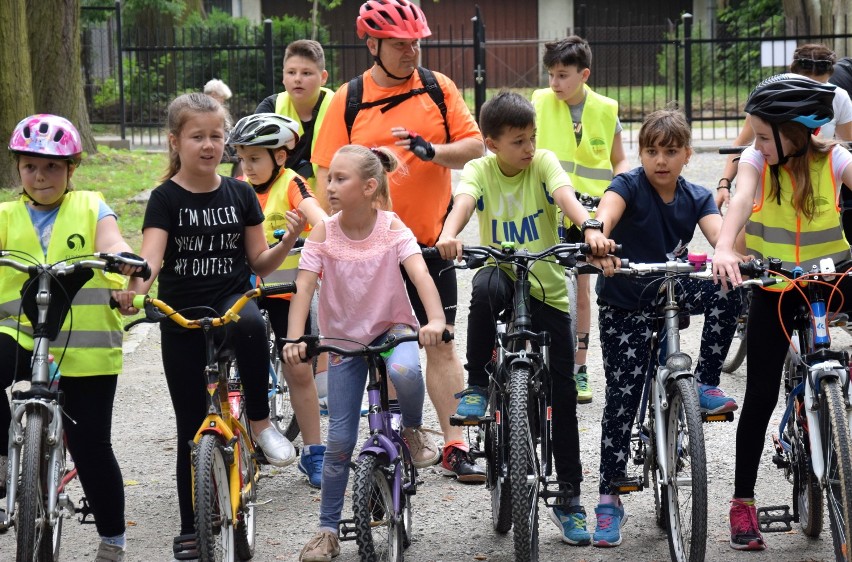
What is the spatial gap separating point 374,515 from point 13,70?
33.7 ft

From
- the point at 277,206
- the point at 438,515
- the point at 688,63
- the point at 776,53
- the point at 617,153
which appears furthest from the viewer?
the point at 776,53

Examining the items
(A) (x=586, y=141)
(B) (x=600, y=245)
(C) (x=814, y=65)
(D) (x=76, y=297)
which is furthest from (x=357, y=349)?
(C) (x=814, y=65)

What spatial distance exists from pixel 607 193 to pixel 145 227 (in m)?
1.98

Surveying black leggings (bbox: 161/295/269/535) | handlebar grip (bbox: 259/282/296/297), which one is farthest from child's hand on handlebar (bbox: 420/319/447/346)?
black leggings (bbox: 161/295/269/535)

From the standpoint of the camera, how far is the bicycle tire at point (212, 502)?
14.7ft

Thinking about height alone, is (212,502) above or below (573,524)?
above

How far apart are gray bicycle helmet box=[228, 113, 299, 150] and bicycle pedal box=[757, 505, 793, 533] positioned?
289 cm

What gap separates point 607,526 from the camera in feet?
17.5

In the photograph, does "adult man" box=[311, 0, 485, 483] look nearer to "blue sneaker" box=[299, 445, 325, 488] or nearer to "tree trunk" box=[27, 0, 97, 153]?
"blue sneaker" box=[299, 445, 325, 488]

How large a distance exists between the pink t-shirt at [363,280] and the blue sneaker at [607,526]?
1204mm

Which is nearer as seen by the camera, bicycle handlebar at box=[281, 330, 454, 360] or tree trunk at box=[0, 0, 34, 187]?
bicycle handlebar at box=[281, 330, 454, 360]

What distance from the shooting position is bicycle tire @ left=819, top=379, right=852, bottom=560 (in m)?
4.41

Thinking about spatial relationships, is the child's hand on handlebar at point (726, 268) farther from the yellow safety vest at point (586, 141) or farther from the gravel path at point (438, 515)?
the yellow safety vest at point (586, 141)

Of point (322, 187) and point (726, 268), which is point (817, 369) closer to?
point (726, 268)
